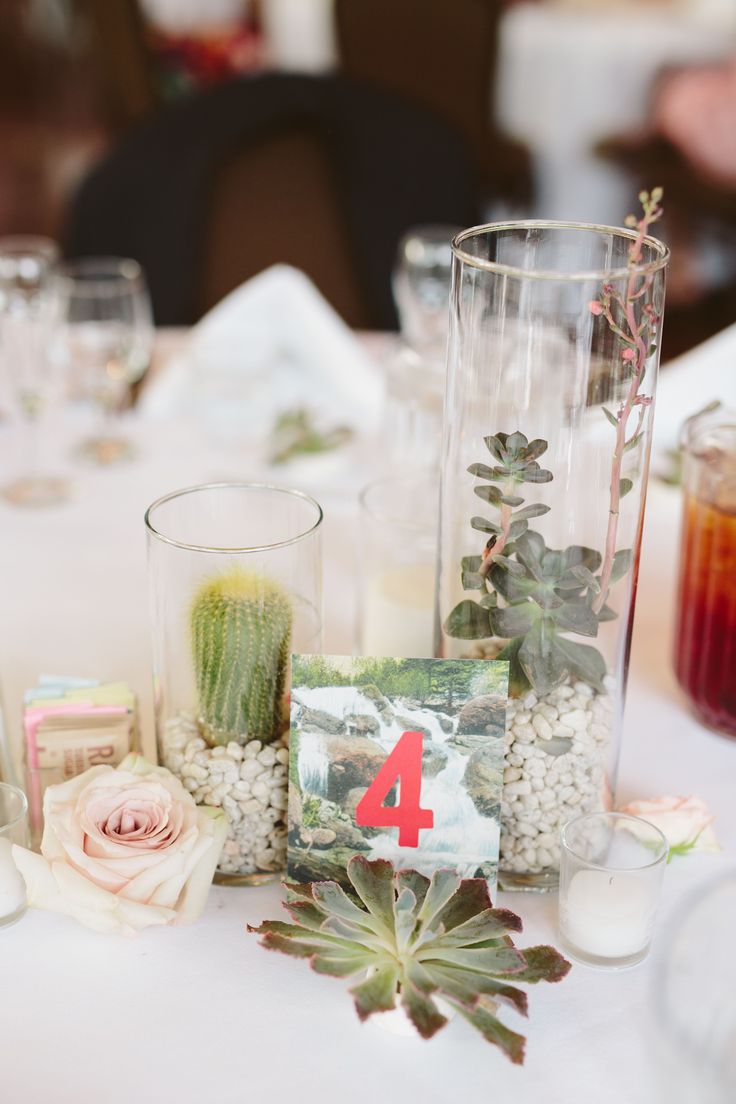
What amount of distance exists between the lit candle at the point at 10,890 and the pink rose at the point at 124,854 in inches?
0.6

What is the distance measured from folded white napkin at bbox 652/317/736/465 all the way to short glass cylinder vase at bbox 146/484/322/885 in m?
0.78

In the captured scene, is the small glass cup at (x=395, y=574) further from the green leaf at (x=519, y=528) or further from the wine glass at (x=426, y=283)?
the wine glass at (x=426, y=283)

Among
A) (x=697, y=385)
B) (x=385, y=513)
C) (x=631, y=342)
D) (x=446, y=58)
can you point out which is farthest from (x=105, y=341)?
(x=446, y=58)

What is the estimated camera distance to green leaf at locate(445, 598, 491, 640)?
73cm

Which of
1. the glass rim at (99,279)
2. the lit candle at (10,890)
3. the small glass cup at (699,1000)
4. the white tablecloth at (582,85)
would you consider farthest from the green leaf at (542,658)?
the white tablecloth at (582,85)

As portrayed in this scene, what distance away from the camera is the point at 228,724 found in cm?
73

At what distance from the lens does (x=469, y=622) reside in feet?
2.43

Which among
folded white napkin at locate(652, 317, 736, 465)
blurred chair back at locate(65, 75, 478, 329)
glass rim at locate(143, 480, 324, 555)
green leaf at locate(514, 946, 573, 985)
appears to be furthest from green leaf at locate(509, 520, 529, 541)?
blurred chair back at locate(65, 75, 478, 329)

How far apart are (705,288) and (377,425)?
300 centimetres

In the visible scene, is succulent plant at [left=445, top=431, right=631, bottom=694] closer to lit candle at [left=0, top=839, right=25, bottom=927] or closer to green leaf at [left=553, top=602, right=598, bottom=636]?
green leaf at [left=553, top=602, right=598, bottom=636]

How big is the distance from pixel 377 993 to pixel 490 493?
280 millimetres

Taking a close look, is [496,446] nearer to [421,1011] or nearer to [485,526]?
[485,526]

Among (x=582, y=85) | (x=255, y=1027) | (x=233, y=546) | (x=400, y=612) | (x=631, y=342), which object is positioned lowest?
(x=255, y=1027)

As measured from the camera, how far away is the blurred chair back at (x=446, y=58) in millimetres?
4059
